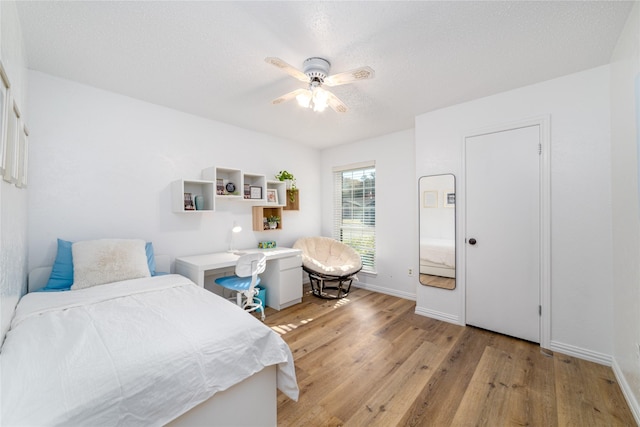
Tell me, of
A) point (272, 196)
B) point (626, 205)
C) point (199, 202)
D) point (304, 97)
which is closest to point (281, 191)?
point (272, 196)

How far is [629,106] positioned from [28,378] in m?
3.54

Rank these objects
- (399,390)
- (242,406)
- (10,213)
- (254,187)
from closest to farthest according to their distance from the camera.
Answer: (242,406)
(10,213)
(399,390)
(254,187)

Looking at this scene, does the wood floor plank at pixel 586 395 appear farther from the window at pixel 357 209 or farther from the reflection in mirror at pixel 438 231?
the window at pixel 357 209

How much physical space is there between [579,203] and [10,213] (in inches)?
163

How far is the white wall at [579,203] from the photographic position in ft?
7.01

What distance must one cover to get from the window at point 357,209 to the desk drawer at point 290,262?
4.10 ft

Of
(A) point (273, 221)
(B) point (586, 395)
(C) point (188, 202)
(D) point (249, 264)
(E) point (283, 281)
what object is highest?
(C) point (188, 202)

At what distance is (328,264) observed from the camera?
13.8 ft

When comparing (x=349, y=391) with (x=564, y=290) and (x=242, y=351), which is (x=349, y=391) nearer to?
(x=242, y=351)

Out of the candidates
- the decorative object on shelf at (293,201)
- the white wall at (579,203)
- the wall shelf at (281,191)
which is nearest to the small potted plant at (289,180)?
the decorative object on shelf at (293,201)

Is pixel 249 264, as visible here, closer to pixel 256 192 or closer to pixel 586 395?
pixel 256 192

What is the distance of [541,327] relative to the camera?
2.41 m

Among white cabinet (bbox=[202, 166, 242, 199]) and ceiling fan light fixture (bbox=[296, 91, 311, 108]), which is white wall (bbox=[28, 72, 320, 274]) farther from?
ceiling fan light fixture (bbox=[296, 91, 311, 108])

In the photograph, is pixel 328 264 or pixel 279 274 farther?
pixel 328 264
